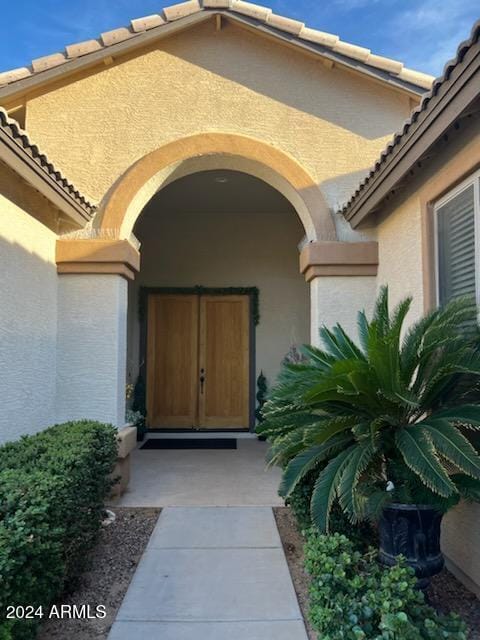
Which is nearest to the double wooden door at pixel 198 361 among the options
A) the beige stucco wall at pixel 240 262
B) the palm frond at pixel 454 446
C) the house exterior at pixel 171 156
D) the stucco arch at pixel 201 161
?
the beige stucco wall at pixel 240 262

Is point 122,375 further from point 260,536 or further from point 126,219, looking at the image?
point 260,536

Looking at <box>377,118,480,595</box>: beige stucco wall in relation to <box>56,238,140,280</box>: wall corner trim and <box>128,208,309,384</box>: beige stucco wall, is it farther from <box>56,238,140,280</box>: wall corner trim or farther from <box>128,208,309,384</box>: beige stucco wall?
<box>128,208,309,384</box>: beige stucco wall

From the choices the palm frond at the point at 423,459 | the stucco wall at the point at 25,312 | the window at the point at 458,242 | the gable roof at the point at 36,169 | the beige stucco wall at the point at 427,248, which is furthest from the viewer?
the stucco wall at the point at 25,312

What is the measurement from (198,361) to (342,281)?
5.26m

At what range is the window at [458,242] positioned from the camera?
400 centimetres

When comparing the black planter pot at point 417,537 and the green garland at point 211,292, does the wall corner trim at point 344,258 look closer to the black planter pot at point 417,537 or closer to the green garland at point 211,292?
the black planter pot at point 417,537

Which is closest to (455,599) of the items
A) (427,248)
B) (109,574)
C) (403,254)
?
(109,574)

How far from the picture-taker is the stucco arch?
253 inches

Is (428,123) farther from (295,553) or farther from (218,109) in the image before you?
(295,553)

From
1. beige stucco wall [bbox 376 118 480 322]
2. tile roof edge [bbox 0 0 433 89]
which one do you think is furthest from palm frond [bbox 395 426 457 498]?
tile roof edge [bbox 0 0 433 89]

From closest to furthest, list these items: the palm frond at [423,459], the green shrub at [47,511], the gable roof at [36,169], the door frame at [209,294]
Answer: the green shrub at [47,511]
the palm frond at [423,459]
the gable roof at [36,169]
the door frame at [209,294]

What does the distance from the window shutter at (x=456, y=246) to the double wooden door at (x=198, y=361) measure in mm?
6466

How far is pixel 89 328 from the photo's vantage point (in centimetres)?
625

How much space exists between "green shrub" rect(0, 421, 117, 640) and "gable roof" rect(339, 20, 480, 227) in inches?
157
